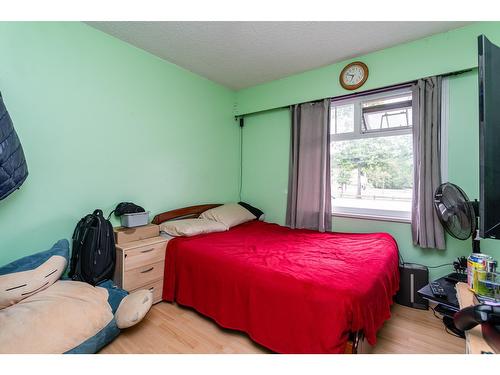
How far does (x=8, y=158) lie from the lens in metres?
1.54

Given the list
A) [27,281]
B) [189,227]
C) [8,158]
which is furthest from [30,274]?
[189,227]

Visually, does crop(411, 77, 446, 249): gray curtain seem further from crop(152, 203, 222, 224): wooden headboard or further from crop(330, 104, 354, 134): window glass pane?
crop(152, 203, 222, 224): wooden headboard

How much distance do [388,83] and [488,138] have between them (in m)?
2.02

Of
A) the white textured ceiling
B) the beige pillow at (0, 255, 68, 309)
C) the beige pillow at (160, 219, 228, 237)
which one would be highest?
the white textured ceiling

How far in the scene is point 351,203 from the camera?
2.97m

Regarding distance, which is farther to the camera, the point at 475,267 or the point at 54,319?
the point at 54,319

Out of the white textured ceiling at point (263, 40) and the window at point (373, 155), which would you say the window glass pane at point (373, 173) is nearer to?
the window at point (373, 155)

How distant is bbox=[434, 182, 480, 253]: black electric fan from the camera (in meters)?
1.62

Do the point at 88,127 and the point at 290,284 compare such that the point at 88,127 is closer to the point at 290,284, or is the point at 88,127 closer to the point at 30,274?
the point at 30,274

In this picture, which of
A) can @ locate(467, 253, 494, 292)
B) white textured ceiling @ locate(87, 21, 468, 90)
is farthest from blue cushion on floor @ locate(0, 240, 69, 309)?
can @ locate(467, 253, 494, 292)

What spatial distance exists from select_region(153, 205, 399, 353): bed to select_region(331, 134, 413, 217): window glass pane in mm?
472

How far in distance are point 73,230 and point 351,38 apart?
3.23 meters
